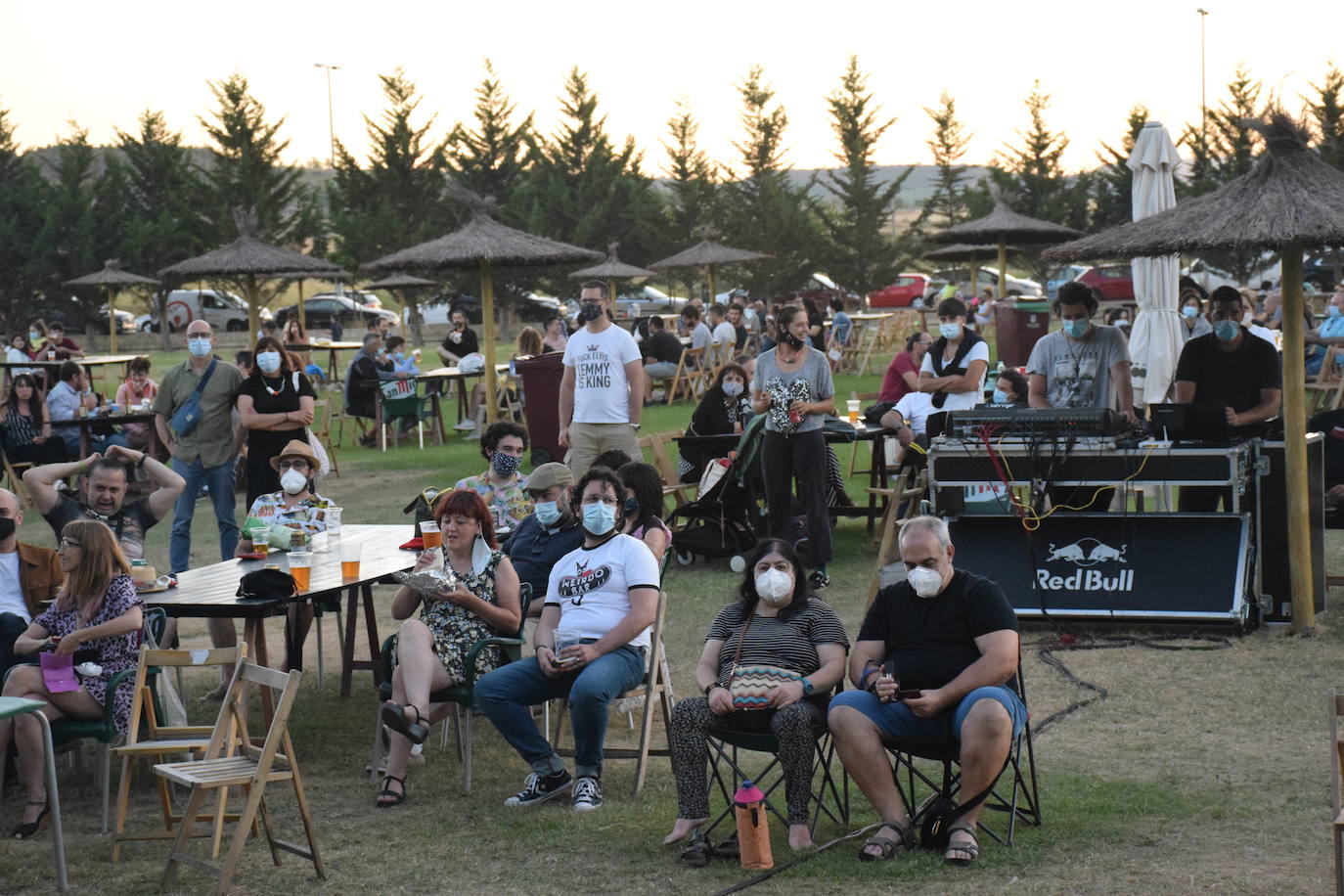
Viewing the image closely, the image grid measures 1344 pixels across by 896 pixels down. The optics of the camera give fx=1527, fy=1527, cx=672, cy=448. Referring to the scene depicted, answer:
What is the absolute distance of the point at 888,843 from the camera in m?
4.93

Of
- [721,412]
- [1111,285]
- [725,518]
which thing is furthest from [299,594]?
[1111,285]

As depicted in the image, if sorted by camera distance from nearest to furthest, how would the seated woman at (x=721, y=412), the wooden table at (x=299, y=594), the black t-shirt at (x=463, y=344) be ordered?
1. the wooden table at (x=299, y=594)
2. the seated woman at (x=721, y=412)
3. the black t-shirt at (x=463, y=344)

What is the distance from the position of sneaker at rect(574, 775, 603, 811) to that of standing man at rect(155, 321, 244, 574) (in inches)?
180

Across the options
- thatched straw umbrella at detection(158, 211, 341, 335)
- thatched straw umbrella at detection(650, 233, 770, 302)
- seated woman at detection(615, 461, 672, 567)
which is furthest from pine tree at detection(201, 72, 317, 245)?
seated woman at detection(615, 461, 672, 567)

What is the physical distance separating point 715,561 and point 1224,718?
474 cm

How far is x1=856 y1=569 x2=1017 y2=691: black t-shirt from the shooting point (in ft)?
16.9

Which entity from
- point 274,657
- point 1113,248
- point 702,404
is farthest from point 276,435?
point 1113,248

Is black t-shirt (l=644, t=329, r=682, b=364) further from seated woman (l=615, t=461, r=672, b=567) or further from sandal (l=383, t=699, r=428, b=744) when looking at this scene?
sandal (l=383, t=699, r=428, b=744)

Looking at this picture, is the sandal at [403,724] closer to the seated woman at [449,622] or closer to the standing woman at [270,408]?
the seated woman at [449,622]

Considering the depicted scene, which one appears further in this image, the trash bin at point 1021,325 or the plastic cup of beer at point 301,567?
Answer: the trash bin at point 1021,325

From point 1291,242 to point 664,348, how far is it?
45.4 feet

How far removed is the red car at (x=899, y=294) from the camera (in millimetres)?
45031

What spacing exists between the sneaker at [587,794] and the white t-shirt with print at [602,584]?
58cm

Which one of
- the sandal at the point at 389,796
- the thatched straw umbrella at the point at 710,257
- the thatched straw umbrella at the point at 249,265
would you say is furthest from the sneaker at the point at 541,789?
the thatched straw umbrella at the point at 710,257
